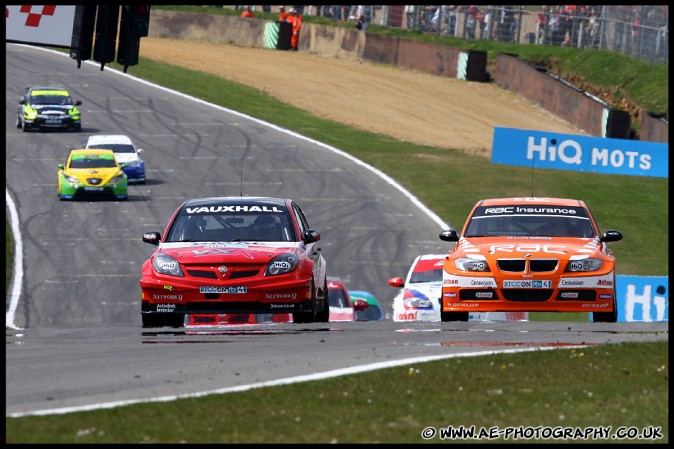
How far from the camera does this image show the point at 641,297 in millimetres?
23594

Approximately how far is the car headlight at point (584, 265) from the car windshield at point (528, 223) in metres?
1.06

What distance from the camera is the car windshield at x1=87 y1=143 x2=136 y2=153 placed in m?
41.4

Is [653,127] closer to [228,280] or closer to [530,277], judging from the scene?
[530,277]

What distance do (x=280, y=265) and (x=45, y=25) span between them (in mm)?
7606

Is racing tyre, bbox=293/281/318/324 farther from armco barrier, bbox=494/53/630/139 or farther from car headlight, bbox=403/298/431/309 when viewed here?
armco barrier, bbox=494/53/630/139

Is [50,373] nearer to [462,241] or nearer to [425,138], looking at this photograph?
[462,241]

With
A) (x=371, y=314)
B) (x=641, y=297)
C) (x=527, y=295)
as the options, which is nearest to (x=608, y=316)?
(x=527, y=295)

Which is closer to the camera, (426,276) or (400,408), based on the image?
(400,408)

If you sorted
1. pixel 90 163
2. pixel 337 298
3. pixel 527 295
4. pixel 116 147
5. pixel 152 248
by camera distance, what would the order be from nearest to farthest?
pixel 527 295 < pixel 337 298 < pixel 152 248 < pixel 90 163 < pixel 116 147

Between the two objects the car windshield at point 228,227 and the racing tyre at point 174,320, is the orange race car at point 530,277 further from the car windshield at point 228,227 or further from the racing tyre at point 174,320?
the racing tyre at point 174,320

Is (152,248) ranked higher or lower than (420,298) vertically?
lower

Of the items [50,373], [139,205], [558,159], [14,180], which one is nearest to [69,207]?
[139,205]

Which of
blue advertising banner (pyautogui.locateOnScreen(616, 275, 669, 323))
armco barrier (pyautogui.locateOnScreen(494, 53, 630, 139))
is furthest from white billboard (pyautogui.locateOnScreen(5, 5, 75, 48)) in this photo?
armco barrier (pyautogui.locateOnScreen(494, 53, 630, 139))

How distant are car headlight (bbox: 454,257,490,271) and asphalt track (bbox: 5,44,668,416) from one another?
64cm
